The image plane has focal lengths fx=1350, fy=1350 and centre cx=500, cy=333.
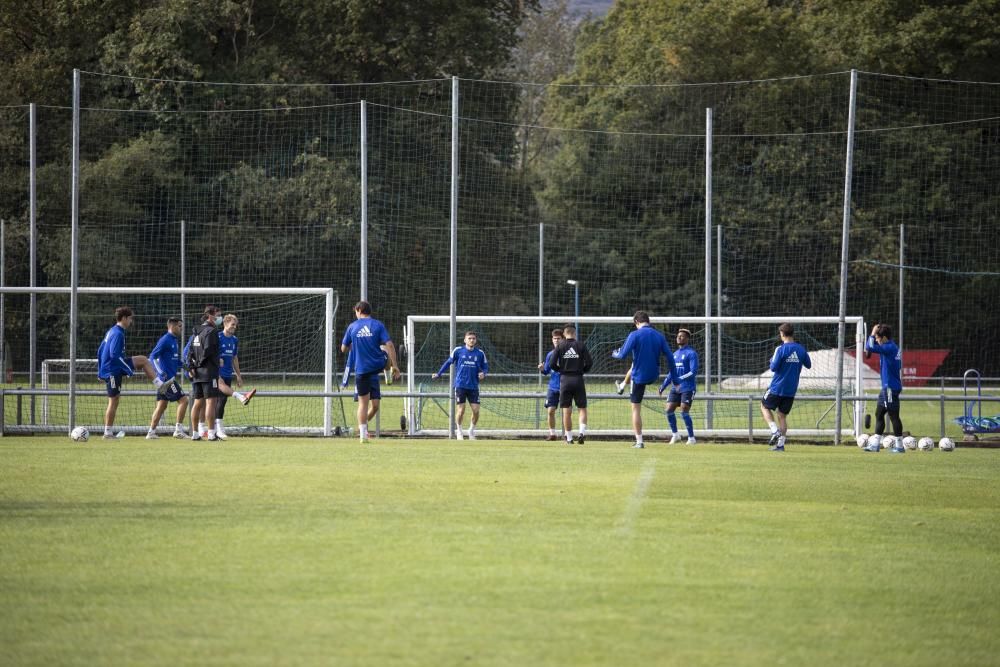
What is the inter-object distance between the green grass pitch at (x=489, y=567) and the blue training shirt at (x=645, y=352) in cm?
474

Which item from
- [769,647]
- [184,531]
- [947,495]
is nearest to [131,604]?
[184,531]

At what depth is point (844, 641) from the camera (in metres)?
5.91

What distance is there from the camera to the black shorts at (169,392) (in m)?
19.3

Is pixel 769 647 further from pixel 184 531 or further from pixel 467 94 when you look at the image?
pixel 467 94

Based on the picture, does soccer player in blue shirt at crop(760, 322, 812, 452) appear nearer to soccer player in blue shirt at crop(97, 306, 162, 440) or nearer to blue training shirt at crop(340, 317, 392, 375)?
blue training shirt at crop(340, 317, 392, 375)

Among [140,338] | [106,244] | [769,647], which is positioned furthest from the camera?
[106,244]

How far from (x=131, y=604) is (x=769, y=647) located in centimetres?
301

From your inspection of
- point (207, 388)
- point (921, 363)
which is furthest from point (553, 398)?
point (921, 363)

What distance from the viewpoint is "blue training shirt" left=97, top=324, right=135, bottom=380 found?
62.5ft

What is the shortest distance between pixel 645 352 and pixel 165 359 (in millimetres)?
6861

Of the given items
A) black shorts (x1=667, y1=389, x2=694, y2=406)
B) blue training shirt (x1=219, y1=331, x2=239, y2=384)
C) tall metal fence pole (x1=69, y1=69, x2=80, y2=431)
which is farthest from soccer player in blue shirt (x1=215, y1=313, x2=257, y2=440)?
black shorts (x1=667, y1=389, x2=694, y2=406)

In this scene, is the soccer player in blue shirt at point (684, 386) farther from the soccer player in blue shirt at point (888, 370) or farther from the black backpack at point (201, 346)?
the black backpack at point (201, 346)

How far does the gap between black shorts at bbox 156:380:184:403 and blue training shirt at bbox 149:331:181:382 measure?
81mm

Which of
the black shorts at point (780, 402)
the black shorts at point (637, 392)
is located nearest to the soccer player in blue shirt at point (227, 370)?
the black shorts at point (637, 392)
